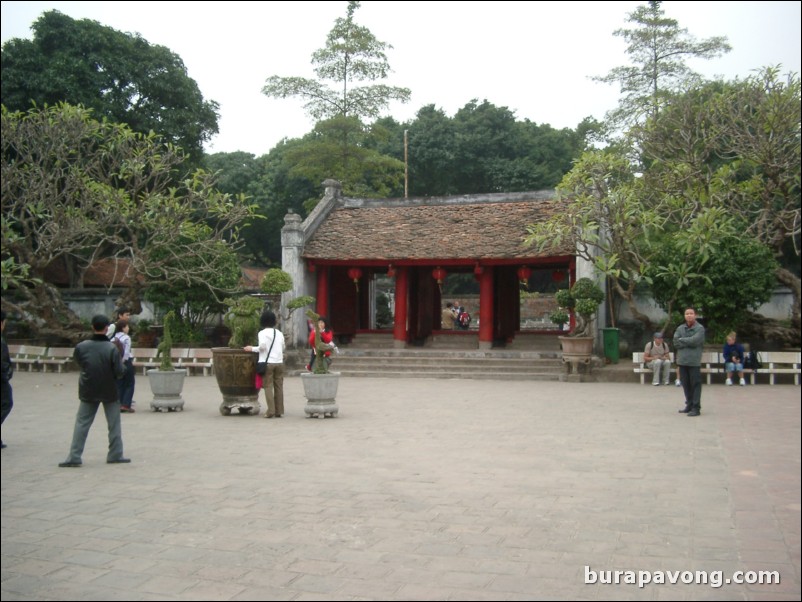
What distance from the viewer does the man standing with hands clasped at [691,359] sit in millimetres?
9430

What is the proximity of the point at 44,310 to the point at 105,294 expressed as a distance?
2851 mm

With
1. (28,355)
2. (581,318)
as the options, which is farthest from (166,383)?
(28,355)

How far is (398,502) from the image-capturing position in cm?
532

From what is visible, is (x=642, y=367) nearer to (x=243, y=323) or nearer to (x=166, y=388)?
(x=243, y=323)

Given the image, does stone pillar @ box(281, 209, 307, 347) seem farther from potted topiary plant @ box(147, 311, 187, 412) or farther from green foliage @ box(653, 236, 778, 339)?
green foliage @ box(653, 236, 778, 339)

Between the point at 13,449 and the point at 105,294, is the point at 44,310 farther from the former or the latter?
the point at 13,449

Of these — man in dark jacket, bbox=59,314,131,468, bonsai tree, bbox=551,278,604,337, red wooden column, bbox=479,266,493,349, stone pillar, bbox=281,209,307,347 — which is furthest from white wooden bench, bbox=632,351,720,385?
man in dark jacket, bbox=59,314,131,468

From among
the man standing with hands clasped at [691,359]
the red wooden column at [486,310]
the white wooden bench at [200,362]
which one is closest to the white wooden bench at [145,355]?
the white wooden bench at [200,362]

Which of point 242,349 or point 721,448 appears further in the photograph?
Answer: point 242,349

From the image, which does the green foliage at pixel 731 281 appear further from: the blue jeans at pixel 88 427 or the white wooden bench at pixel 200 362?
the blue jeans at pixel 88 427

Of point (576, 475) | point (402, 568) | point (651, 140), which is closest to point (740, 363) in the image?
point (651, 140)

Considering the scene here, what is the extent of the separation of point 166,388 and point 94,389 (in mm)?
3948

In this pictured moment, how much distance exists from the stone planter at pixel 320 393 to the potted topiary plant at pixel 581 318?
6.68m

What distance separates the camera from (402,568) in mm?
3953
